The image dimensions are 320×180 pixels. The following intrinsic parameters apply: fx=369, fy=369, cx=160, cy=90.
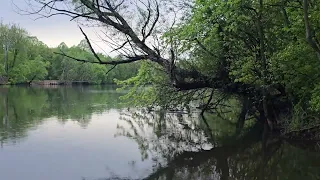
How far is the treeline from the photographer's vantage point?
7238 centimetres

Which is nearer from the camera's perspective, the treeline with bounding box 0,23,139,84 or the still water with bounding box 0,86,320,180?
the still water with bounding box 0,86,320,180

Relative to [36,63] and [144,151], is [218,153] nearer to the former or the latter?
[144,151]

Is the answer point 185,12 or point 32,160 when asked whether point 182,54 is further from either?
point 32,160

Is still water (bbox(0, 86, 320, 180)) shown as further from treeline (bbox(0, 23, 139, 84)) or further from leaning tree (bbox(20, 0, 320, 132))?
treeline (bbox(0, 23, 139, 84))

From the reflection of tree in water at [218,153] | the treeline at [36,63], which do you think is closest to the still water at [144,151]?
the reflection of tree in water at [218,153]

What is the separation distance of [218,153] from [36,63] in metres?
73.5

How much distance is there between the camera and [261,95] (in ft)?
49.8

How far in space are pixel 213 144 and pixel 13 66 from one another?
68.2 m

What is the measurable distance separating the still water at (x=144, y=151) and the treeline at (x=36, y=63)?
44393mm

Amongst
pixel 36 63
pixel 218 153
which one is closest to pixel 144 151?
pixel 218 153

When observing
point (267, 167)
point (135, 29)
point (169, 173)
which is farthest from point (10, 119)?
point (267, 167)

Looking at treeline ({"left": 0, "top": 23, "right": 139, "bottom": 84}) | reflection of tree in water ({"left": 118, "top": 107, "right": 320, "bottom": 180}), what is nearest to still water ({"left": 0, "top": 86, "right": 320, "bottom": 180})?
reflection of tree in water ({"left": 118, "top": 107, "right": 320, "bottom": 180})

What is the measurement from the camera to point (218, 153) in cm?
1180

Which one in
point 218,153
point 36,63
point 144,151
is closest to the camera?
point 218,153
